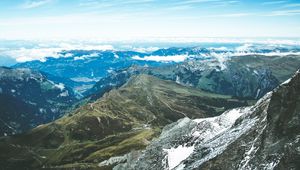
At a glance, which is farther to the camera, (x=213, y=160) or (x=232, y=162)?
(x=213, y=160)

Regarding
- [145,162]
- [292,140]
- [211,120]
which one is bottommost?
[145,162]

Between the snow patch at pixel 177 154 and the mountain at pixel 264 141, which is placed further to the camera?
the snow patch at pixel 177 154

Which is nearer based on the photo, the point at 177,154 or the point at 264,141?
the point at 264,141

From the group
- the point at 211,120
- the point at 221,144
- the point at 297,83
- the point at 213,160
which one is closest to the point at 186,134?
the point at 211,120

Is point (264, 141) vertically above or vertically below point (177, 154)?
above

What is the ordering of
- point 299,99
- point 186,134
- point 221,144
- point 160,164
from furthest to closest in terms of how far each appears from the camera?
point 186,134
point 160,164
point 221,144
point 299,99

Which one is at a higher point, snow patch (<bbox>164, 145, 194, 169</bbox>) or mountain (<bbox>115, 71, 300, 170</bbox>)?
mountain (<bbox>115, 71, 300, 170</bbox>)

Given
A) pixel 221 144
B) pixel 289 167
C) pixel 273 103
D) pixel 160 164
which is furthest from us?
pixel 160 164

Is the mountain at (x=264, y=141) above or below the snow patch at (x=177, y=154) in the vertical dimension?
above

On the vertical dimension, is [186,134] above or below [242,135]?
below

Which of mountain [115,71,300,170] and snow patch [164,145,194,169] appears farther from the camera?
snow patch [164,145,194,169]

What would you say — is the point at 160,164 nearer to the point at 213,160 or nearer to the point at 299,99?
the point at 213,160
